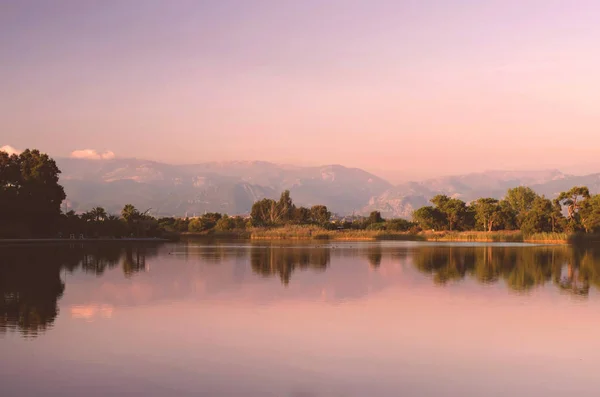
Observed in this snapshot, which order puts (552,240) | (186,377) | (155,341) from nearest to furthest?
(186,377) → (155,341) → (552,240)

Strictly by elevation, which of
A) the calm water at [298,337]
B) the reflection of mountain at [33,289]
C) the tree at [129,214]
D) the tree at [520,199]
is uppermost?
the tree at [520,199]

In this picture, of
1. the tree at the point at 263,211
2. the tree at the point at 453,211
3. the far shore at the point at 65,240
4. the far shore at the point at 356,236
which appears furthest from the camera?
the tree at the point at 263,211

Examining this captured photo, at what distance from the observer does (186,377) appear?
30.7 ft

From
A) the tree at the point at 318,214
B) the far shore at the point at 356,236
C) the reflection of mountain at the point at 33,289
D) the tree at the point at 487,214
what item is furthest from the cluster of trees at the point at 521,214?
the reflection of mountain at the point at 33,289

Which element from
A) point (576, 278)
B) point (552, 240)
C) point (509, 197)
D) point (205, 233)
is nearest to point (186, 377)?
point (576, 278)

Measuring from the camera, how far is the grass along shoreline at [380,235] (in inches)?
2704

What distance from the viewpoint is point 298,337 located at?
40.7 feet

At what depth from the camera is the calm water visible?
9102mm

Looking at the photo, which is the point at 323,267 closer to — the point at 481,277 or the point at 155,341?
the point at 481,277

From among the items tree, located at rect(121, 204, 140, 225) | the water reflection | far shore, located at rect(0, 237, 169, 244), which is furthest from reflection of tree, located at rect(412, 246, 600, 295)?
tree, located at rect(121, 204, 140, 225)

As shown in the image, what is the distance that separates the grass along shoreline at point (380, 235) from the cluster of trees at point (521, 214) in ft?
11.0

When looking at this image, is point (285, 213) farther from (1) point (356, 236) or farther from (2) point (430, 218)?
(1) point (356, 236)

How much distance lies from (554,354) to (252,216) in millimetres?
107479

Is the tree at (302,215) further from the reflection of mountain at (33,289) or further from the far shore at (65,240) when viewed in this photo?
the reflection of mountain at (33,289)
